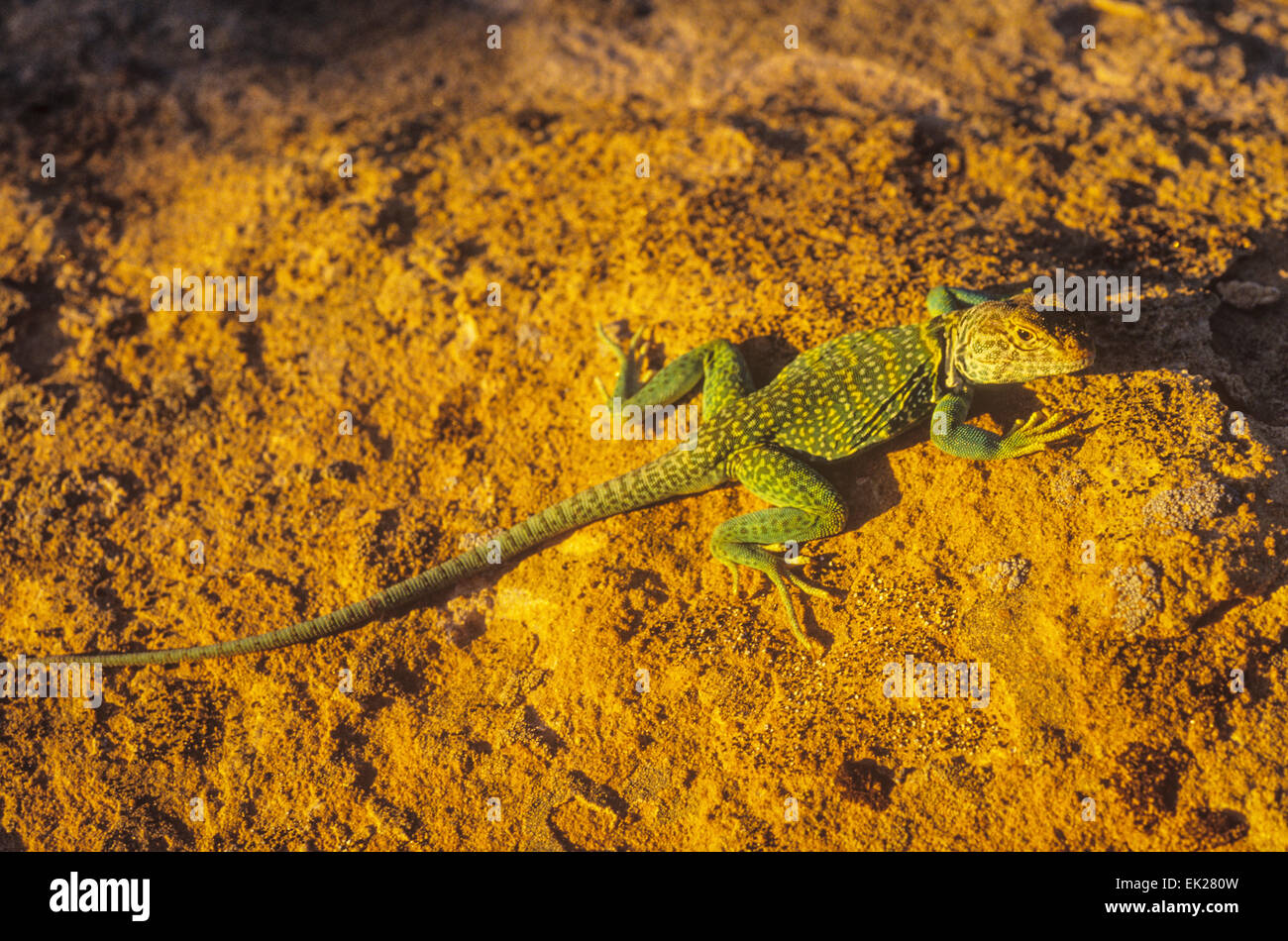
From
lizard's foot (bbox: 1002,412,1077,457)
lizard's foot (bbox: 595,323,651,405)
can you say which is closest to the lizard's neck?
lizard's foot (bbox: 1002,412,1077,457)

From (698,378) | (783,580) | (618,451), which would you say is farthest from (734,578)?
(698,378)

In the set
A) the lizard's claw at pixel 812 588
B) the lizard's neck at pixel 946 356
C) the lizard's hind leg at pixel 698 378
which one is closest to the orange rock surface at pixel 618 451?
the lizard's claw at pixel 812 588

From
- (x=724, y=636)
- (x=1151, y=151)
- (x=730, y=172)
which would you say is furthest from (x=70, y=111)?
(x=1151, y=151)

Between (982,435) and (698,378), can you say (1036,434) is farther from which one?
(698,378)

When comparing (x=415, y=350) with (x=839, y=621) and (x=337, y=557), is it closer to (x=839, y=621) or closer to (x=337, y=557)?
(x=337, y=557)

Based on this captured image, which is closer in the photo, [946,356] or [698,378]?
[946,356]

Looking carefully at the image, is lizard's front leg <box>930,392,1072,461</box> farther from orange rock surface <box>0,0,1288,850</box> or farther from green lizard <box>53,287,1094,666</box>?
orange rock surface <box>0,0,1288,850</box>
